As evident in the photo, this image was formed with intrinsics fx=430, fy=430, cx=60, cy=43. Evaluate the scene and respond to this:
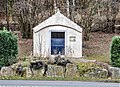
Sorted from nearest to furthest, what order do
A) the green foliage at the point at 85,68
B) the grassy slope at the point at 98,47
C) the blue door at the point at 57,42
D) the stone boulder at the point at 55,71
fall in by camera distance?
the stone boulder at the point at 55,71 < the green foliage at the point at 85,68 < the blue door at the point at 57,42 < the grassy slope at the point at 98,47

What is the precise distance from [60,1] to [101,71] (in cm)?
1099

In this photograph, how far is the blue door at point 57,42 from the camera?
20.8 m

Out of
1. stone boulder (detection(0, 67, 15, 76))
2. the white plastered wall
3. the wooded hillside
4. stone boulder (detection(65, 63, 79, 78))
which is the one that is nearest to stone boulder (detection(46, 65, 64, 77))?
stone boulder (detection(65, 63, 79, 78))

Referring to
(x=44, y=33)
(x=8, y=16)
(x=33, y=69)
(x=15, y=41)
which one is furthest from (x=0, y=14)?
(x=33, y=69)

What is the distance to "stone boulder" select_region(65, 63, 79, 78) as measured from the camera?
662 inches

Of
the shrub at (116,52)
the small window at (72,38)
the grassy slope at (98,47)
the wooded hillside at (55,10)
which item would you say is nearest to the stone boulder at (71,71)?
the shrub at (116,52)

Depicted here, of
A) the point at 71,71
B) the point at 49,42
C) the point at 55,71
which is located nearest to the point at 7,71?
the point at 55,71

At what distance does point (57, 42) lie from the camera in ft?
68.6

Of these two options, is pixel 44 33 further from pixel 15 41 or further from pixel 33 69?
pixel 33 69

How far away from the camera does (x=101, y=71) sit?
16.9 metres

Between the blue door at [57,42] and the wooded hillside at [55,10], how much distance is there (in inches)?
205

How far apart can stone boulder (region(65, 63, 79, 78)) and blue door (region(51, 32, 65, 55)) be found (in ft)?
12.0

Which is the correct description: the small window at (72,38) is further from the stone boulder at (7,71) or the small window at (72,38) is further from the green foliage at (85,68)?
the stone boulder at (7,71)

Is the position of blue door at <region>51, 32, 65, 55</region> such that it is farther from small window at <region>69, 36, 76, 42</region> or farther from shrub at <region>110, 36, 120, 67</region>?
shrub at <region>110, 36, 120, 67</region>
